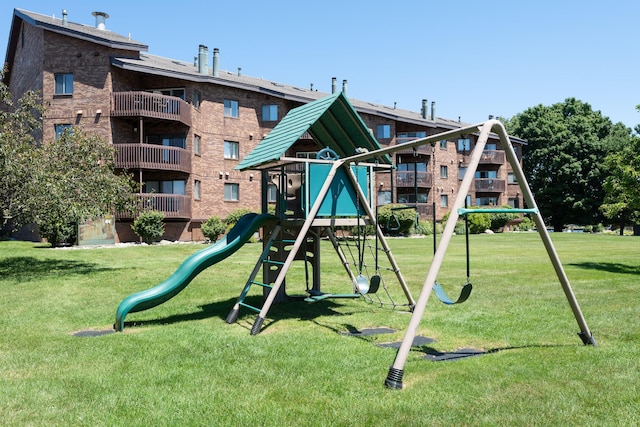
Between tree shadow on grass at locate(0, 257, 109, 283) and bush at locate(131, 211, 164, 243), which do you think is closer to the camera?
tree shadow on grass at locate(0, 257, 109, 283)

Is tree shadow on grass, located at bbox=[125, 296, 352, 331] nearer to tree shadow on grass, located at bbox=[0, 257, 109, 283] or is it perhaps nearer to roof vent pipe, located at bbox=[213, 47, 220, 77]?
tree shadow on grass, located at bbox=[0, 257, 109, 283]

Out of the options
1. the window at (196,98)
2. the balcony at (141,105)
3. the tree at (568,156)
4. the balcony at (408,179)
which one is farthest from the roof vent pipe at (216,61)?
the tree at (568,156)

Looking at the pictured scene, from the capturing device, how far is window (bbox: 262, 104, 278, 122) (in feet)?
130

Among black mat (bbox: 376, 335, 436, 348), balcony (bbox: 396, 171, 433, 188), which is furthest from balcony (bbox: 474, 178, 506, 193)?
black mat (bbox: 376, 335, 436, 348)

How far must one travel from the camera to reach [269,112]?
130 feet

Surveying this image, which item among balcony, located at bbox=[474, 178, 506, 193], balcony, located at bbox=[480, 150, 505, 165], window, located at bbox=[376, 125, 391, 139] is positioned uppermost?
window, located at bbox=[376, 125, 391, 139]

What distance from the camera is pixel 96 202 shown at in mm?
17969

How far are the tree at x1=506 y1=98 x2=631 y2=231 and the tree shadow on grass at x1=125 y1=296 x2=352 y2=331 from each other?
56.1 m

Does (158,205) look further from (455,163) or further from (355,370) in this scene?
(455,163)

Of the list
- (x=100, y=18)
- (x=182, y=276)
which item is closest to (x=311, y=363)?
(x=182, y=276)

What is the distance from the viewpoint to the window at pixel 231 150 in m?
37.6

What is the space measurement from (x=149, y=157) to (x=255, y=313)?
22.8 meters

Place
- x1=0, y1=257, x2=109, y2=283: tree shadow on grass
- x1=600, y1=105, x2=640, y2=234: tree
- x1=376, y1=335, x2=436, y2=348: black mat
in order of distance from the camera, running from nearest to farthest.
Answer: x1=376, y1=335, x2=436, y2=348: black mat, x1=0, y1=257, x2=109, y2=283: tree shadow on grass, x1=600, y1=105, x2=640, y2=234: tree

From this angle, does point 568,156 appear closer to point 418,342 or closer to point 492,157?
point 492,157
